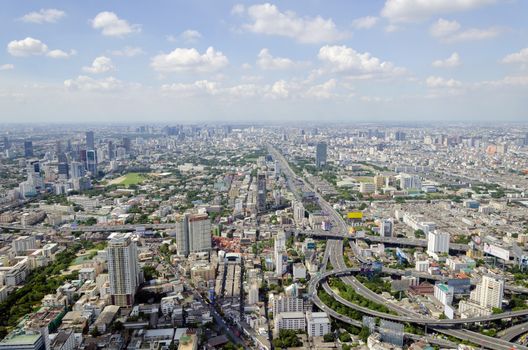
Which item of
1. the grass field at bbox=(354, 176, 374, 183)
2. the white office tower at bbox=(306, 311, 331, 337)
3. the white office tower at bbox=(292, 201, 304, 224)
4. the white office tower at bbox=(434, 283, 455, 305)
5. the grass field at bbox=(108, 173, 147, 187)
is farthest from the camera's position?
the grass field at bbox=(354, 176, 374, 183)

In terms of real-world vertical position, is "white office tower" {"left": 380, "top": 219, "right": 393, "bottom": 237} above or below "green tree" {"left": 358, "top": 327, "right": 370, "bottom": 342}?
above

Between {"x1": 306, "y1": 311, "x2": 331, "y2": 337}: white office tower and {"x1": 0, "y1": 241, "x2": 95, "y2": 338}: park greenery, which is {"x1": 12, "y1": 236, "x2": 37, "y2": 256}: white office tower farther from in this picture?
{"x1": 306, "y1": 311, "x2": 331, "y2": 337}: white office tower

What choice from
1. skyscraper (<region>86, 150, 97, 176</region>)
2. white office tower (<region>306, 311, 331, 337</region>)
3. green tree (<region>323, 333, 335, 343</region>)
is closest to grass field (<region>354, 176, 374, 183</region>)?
skyscraper (<region>86, 150, 97, 176</region>)

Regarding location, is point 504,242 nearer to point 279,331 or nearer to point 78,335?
point 279,331

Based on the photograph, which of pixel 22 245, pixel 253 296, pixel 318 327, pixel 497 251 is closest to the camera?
pixel 318 327

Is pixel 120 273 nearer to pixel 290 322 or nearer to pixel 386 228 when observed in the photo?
pixel 290 322

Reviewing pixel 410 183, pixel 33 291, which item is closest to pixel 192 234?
pixel 33 291

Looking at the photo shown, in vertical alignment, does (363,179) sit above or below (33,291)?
above

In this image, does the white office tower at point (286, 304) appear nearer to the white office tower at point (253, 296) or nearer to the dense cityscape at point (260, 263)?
the dense cityscape at point (260, 263)
